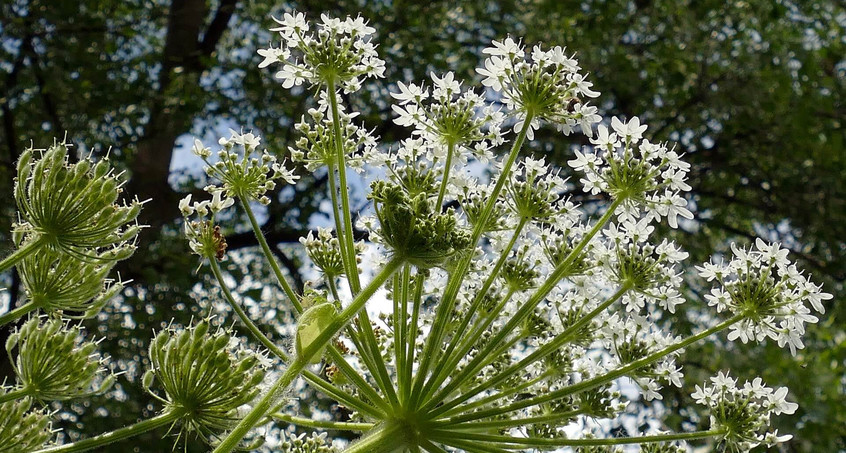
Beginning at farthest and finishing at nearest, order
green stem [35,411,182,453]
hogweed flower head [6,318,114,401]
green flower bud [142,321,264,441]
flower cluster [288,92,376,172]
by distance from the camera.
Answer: flower cluster [288,92,376,172]
hogweed flower head [6,318,114,401]
green flower bud [142,321,264,441]
green stem [35,411,182,453]

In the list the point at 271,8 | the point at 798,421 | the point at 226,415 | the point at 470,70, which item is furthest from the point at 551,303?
the point at 271,8

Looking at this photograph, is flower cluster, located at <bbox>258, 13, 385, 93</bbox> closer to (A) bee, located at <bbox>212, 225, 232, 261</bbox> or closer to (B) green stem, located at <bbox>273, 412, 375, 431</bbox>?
(A) bee, located at <bbox>212, 225, 232, 261</bbox>

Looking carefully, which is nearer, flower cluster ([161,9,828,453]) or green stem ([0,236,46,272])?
green stem ([0,236,46,272])

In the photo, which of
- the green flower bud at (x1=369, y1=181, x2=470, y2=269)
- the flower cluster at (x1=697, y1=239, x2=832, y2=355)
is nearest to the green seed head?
the green flower bud at (x1=369, y1=181, x2=470, y2=269)

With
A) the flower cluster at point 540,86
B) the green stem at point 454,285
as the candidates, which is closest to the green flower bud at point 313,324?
the green stem at point 454,285

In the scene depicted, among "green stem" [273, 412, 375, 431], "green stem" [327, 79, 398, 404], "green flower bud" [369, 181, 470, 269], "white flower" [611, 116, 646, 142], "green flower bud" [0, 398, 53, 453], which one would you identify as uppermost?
"white flower" [611, 116, 646, 142]

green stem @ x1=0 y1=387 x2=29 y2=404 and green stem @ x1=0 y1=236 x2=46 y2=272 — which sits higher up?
green stem @ x1=0 y1=236 x2=46 y2=272
